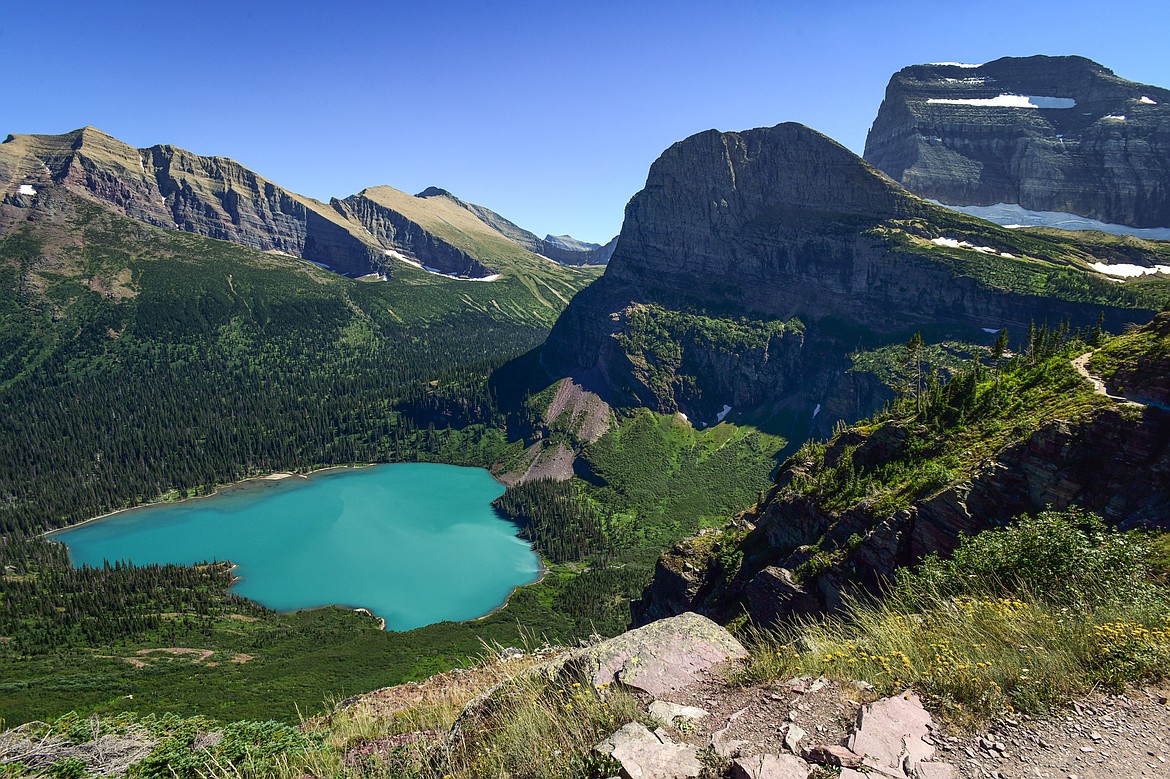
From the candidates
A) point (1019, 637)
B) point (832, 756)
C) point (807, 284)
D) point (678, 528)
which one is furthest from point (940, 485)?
point (807, 284)

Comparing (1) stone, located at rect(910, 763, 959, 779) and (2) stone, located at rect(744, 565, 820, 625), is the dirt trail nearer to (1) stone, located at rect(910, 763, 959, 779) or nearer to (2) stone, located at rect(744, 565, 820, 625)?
(2) stone, located at rect(744, 565, 820, 625)

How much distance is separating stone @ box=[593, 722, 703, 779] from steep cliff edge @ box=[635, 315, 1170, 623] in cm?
1237

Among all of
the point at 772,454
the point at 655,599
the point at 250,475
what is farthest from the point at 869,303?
the point at 250,475

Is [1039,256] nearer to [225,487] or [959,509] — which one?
[959,509]

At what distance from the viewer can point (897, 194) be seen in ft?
570

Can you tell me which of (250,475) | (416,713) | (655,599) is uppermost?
(416,713)

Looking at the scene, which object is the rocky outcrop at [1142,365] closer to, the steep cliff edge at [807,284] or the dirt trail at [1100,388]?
the dirt trail at [1100,388]

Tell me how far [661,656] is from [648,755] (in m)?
3.19

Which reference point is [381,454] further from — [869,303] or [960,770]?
[960,770]

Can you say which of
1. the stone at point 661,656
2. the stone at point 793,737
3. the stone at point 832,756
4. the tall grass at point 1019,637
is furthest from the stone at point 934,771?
the stone at point 661,656

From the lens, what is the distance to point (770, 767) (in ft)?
18.7

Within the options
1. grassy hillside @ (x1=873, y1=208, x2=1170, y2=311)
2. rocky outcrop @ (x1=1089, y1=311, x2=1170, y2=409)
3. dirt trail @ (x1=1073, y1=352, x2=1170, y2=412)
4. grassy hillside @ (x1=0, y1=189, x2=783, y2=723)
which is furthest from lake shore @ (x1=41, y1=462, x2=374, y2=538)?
grassy hillside @ (x1=873, y1=208, x2=1170, y2=311)

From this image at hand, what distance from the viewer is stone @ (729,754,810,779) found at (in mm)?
5605

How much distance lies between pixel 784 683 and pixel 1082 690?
11.4 feet
